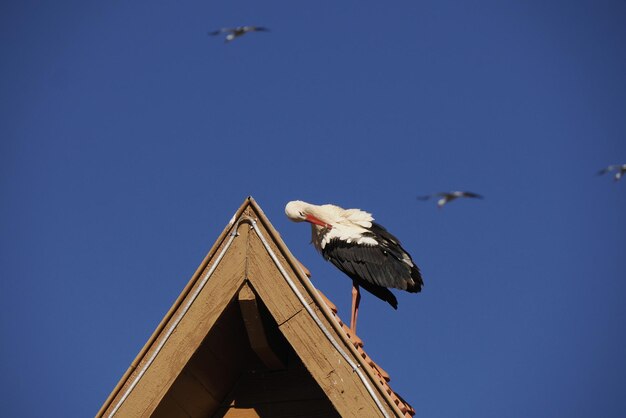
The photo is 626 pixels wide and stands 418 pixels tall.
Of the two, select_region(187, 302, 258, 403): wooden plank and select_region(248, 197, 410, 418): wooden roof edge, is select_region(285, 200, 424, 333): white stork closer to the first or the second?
select_region(187, 302, 258, 403): wooden plank

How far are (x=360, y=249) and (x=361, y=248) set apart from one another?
15 mm

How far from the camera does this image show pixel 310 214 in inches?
508

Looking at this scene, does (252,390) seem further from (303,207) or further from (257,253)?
(303,207)

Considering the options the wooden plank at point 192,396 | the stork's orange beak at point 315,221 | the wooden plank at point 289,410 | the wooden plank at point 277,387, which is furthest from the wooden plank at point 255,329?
the stork's orange beak at point 315,221

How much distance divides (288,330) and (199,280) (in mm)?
686

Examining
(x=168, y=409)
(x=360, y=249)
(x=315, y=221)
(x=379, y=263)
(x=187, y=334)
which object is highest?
(x=315, y=221)

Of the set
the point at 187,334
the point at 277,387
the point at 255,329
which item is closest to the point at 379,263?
the point at 277,387

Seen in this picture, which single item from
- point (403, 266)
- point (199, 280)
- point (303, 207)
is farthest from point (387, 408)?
point (303, 207)

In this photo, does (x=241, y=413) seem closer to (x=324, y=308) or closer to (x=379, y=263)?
(x=324, y=308)

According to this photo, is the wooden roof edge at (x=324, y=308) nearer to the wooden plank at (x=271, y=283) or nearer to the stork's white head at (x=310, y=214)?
the wooden plank at (x=271, y=283)

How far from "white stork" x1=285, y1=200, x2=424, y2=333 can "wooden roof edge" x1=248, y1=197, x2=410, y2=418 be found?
3.89m

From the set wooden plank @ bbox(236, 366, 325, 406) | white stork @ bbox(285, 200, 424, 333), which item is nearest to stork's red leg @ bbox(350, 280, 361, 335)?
white stork @ bbox(285, 200, 424, 333)

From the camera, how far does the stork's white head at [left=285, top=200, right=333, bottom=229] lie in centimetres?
1288

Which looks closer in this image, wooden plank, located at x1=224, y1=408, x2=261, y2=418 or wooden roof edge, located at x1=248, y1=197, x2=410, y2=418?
wooden roof edge, located at x1=248, y1=197, x2=410, y2=418
